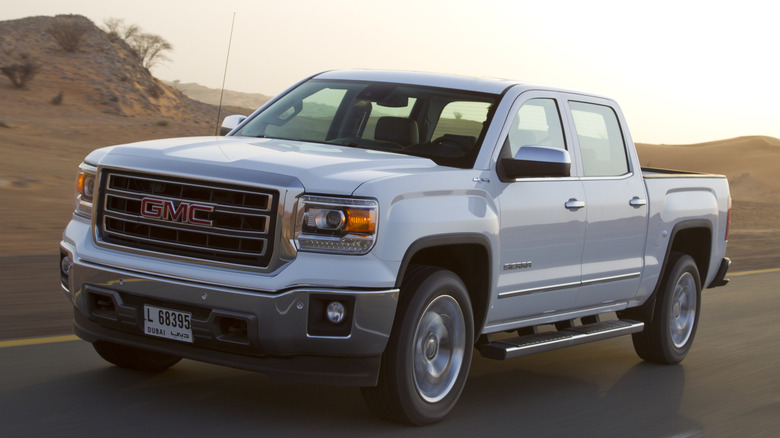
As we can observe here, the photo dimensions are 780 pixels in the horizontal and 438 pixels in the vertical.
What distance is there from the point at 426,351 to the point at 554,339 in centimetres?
131

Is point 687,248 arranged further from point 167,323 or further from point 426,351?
point 167,323

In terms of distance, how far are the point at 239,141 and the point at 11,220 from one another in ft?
28.6

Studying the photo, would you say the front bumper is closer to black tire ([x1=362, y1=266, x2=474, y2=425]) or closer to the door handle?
black tire ([x1=362, y1=266, x2=474, y2=425])

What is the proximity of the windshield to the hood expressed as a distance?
1.21 ft

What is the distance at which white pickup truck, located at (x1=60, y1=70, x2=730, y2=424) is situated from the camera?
5.30 meters

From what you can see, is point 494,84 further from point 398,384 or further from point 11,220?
point 11,220

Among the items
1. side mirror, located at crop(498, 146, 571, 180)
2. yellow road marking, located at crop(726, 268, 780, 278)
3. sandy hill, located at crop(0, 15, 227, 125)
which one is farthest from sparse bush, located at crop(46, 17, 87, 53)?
side mirror, located at crop(498, 146, 571, 180)

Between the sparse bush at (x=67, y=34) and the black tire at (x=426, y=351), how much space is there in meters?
51.1

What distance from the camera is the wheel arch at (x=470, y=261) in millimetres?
6017

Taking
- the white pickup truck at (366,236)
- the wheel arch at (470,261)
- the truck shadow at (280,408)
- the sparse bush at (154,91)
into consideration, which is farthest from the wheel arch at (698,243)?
the sparse bush at (154,91)

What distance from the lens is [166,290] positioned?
5.42 m

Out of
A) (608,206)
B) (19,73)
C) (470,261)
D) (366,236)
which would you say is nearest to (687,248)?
(608,206)

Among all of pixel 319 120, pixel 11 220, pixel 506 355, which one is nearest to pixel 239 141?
pixel 319 120

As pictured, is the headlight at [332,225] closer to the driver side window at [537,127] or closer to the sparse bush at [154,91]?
the driver side window at [537,127]
